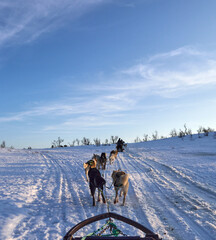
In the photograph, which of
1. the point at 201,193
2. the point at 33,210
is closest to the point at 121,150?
the point at 201,193

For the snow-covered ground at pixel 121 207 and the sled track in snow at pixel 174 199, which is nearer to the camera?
the snow-covered ground at pixel 121 207

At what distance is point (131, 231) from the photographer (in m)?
4.21

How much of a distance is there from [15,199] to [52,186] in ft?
6.49

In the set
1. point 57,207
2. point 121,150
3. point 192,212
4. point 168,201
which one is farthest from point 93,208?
point 121,150

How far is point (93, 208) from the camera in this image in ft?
18.7

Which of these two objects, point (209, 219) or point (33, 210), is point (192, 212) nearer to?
point (209, 219)

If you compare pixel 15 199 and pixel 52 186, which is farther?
pixel 52 186

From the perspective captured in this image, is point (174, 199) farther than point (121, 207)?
Yes

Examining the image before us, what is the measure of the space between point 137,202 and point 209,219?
6.57 feet

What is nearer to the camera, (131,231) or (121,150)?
(131,231)

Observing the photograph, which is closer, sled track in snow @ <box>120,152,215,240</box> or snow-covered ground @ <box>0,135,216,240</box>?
snow-covered ground @ <box>0,135,216,240</box>

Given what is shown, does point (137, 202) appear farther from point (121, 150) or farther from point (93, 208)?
point (121, 150)

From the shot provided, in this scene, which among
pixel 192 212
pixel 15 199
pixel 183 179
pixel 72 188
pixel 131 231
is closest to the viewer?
pixel 131 231

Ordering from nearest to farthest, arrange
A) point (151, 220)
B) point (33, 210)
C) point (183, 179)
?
point (151, 220)
point (33, 210)
point (183, 179)
